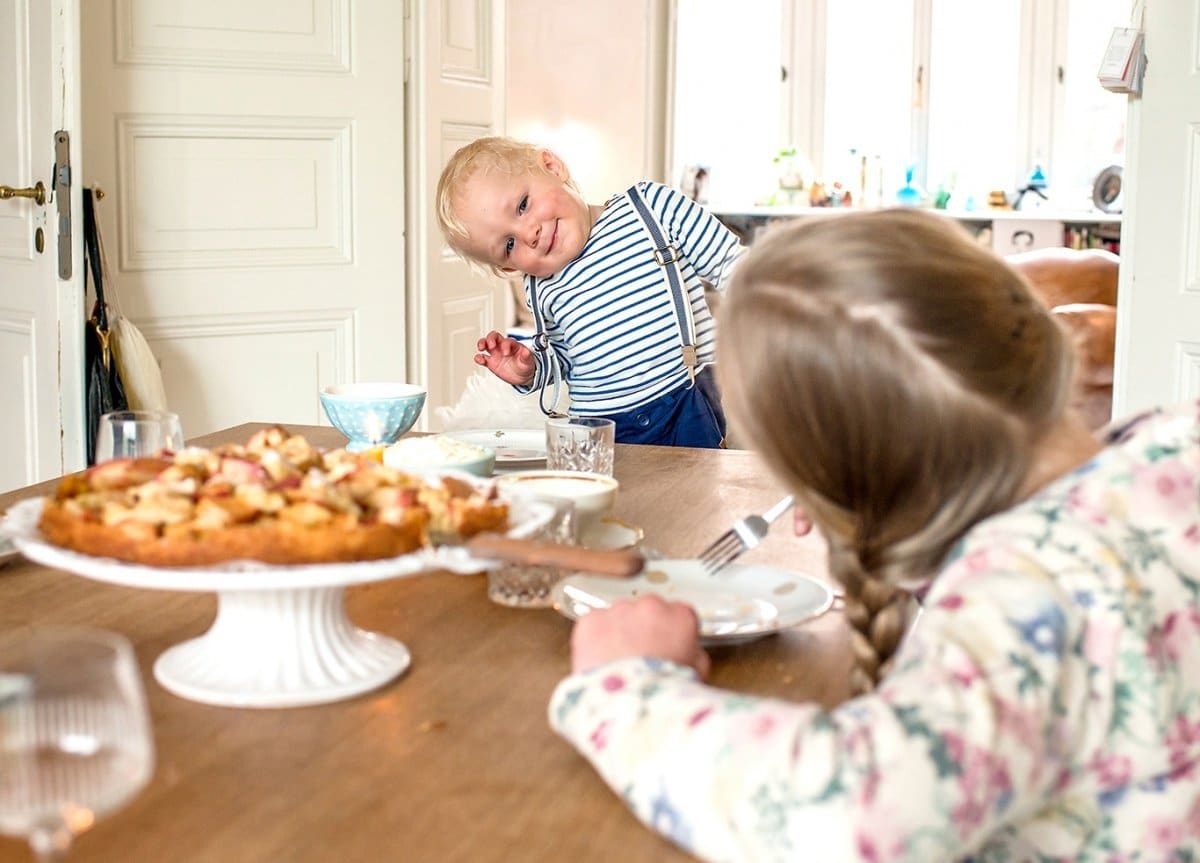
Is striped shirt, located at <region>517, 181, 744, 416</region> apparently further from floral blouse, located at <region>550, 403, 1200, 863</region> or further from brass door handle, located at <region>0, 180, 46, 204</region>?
floral blouse, located at <region>550, 403, 1200, 863</region>

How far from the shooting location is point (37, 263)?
10.9 feet

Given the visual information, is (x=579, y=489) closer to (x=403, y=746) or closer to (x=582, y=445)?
(x=582, y=445)

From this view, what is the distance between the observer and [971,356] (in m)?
0.90

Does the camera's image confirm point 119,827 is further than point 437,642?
No

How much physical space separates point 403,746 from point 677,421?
1632mm

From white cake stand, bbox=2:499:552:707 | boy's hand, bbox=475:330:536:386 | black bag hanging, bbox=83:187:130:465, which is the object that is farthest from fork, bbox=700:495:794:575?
black bag hanging, bbox=83:187:130:465

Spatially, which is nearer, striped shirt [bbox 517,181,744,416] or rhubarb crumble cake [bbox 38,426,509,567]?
rhubarb crumble cake [bbox 38,426,509,567]

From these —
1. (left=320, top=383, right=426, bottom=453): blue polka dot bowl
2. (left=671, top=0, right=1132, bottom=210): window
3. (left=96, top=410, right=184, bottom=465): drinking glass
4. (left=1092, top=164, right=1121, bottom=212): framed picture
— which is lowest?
(left=320, top=383, right=426, bottom=453): blue polka dot bowl

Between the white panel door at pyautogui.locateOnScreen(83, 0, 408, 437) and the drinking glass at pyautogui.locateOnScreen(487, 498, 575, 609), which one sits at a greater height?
the white panel door at pyautogui.locateOnScreen(83, 0, 408, 437)

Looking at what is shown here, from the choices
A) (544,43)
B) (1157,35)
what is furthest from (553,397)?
(544,43)

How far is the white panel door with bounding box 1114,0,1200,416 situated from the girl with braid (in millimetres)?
2593

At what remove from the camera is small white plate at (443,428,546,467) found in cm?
196

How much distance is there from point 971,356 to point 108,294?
9.54ft

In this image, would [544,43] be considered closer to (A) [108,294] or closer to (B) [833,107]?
(B) [833,107]
